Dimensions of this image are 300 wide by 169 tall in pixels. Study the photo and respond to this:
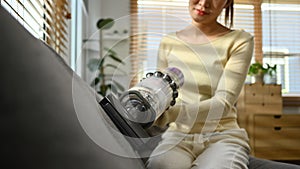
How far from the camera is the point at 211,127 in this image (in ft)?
3.76

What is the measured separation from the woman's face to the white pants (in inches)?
14.3

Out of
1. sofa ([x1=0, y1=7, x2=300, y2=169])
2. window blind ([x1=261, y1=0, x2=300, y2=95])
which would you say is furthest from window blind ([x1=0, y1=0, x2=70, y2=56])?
window blind ([x1=261, y1=0, x2=300, y2=95])

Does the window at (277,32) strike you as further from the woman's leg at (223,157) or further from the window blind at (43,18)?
the woman's leg at (223,157)

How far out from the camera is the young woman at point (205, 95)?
0.94 metres

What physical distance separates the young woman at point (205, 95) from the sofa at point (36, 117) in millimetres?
341

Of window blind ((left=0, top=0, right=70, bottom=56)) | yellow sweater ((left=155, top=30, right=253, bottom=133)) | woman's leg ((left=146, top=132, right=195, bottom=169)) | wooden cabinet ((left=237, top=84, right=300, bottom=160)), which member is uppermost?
window blind ((left=0, top=0, right=70, bottom=56))

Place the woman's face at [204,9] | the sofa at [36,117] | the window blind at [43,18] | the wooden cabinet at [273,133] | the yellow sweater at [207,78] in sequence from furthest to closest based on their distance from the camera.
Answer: the wooden cabinet at [273,133] → the window blind at [43,18] → the woman's face at [204,9] → the yellow sweater at [207,78] → the sofa at [36,117]

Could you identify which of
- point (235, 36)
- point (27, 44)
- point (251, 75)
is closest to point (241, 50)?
point (235, 36)

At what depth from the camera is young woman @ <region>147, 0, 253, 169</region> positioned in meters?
0.94

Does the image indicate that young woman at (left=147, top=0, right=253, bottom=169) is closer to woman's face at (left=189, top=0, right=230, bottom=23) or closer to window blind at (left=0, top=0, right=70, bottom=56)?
woman's face at (left=189, top=0, right=230, bottom=23)

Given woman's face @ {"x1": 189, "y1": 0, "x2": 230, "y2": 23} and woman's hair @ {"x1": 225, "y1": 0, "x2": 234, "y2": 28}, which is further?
woman's hair @ {"x1": 225, "y1": 0, "x2": 234, "y2": 28}

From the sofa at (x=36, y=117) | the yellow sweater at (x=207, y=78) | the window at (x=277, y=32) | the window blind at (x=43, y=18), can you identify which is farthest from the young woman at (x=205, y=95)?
the window at (x=277, y=32)

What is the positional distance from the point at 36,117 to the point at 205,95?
35.0 inches

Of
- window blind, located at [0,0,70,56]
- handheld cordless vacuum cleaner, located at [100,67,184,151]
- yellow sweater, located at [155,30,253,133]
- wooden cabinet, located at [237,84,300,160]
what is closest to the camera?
handheld cordless vacuum cleaner, located at [100,67,184,151]
